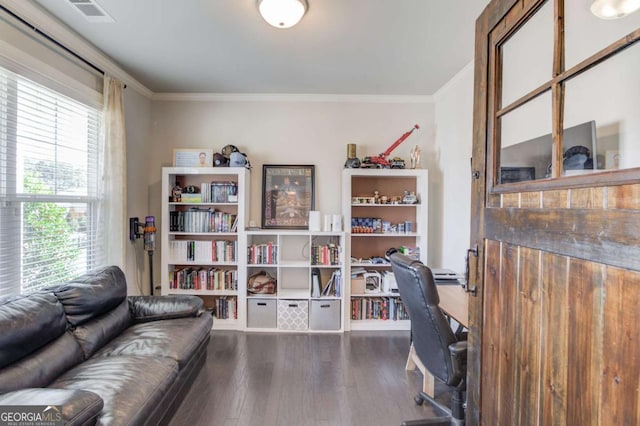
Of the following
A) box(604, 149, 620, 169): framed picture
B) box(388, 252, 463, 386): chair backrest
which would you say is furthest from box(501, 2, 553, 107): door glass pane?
box(388, 252, 463, 386): chair backrest

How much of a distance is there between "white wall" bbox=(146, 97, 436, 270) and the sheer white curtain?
2.48ft

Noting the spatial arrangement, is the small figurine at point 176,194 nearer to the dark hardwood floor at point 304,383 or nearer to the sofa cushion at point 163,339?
the sofa cushion at point 163,339

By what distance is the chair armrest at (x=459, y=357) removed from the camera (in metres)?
1.56

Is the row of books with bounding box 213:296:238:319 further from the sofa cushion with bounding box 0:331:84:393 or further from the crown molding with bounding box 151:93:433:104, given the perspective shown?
the crown molding with bounding box 151:93:433:104

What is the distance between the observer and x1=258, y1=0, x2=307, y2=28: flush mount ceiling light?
1.81 metres

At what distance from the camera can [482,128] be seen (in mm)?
1137

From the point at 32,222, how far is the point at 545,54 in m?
3.09

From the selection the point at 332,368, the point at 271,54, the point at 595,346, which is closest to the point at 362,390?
the point at 332,368

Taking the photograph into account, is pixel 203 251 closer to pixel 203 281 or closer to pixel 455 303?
pixel 203 281

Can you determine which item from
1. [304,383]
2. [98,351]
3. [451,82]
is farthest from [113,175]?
[451,82]

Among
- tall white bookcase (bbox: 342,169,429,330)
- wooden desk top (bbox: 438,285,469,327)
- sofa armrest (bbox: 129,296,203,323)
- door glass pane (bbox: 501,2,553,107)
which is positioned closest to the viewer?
door glass pane (bbox: 501,2,553,107)

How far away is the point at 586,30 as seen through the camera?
2.37 ft

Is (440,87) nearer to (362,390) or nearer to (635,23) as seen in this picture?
(635,23)

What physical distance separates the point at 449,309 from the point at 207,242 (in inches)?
103
